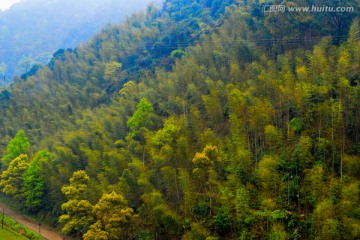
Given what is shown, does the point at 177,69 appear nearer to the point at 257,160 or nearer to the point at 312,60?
the point at 312,60

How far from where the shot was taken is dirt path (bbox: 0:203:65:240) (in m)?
33.8

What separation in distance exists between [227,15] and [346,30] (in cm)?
2152

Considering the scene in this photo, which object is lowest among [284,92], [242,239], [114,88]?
[114,88]

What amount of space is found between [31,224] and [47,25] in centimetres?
14300

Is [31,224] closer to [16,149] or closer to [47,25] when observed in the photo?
[16,149]

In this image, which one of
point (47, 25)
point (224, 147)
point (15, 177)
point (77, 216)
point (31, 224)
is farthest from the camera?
point (47, 25)

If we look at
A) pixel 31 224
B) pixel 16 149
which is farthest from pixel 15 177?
pixel 31 224

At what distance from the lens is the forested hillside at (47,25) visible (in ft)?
466

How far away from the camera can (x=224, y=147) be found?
30359mm

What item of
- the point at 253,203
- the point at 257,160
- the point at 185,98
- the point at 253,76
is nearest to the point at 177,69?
the point at 185,98

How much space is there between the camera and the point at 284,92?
99.9 feet

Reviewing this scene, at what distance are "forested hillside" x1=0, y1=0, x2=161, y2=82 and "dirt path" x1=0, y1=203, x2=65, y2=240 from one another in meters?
98.2

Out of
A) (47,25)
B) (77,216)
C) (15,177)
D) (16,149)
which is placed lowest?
(47,25)

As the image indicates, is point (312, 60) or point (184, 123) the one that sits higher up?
point (312, 60)
